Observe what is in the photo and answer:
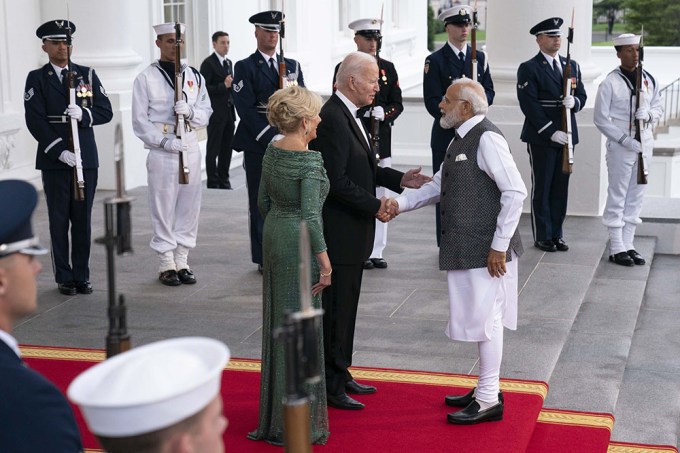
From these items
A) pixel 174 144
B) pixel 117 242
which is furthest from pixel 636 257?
pixel 117 242

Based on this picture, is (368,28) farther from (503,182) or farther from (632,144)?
(503,182)

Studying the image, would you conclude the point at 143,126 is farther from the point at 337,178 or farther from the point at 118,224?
the point at 118,224

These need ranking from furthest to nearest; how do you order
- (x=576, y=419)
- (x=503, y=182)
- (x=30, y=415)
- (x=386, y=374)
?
(x=386, y=374) → (x=576, y=419) → (x=503, y=182) → (x=30, y=415)

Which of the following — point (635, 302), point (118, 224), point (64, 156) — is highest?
point (118, 224)

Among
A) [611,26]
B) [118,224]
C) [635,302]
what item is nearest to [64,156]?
[635,302]

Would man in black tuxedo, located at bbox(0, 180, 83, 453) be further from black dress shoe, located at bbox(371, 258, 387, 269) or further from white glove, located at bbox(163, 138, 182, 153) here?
black dress shoe, located at bbox(371, 258, 387, 269)

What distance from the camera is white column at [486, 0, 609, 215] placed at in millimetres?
→ 10336

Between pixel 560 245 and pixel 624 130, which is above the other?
pixel 624 130

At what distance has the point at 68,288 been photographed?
7641 millimetres

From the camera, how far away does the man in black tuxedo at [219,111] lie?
40.8 ft

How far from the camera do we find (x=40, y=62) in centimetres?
1152

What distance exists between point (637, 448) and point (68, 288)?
3.93m

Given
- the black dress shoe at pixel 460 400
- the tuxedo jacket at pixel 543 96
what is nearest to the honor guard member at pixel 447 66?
the tuxedo jacket at pixel 543 96

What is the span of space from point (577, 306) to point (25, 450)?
566 cm
